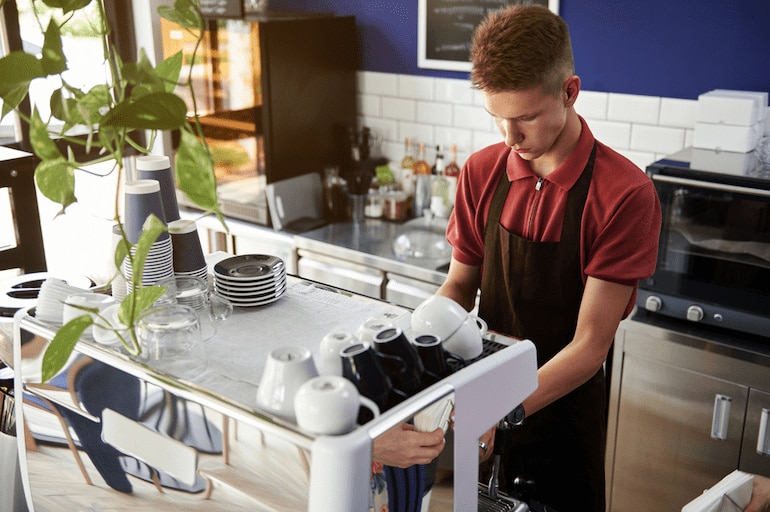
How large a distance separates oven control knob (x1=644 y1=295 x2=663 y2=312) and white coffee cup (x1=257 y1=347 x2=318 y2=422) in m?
2.12

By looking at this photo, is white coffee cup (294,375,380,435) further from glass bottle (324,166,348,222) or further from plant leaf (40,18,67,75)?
glass bottle (324,166,348,222)

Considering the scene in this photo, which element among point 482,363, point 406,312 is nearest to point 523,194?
point 406,312

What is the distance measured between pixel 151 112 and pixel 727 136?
258 cm

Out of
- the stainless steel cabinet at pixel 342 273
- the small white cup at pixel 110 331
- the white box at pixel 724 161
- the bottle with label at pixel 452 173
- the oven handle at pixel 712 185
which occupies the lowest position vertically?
the stainless steel cabinet at pixel 342 273

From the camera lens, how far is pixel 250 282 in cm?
150

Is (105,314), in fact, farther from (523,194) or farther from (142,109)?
(523,194)

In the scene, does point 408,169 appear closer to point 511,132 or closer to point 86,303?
point 511,132

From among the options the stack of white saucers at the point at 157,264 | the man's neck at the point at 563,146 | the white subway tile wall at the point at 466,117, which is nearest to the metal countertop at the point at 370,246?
the white subway tile wall at the point at 466,117

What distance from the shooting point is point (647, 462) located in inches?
119

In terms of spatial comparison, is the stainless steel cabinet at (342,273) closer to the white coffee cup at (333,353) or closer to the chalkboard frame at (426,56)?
the chalkboard frame at (426,56)

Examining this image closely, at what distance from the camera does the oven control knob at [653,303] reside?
2916mm

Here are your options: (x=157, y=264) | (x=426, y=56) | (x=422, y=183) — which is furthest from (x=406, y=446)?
(x=426, y=56)

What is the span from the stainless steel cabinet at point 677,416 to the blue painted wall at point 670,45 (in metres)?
1.07

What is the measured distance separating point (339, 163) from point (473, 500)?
122 inches
